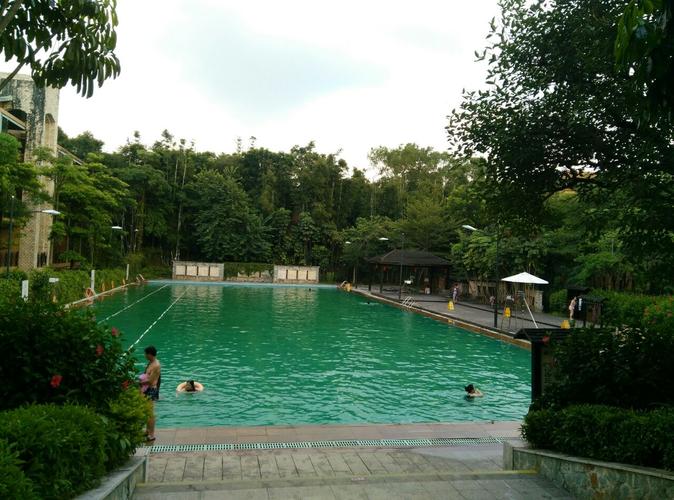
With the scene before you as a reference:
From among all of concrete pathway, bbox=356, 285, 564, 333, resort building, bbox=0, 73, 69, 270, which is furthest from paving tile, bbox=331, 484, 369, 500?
resort building, bbox=0, 73, 69, 270

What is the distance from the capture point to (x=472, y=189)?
888 cm

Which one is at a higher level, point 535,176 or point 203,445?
point 535,176

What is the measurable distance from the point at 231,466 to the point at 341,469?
1.24m

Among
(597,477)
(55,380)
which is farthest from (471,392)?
(55,380)

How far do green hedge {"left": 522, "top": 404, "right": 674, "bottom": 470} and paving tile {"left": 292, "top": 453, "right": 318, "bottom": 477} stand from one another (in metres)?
2.41

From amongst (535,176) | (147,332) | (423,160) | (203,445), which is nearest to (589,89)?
(535,176)

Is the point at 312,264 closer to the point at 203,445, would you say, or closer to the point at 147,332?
the point at 147,332

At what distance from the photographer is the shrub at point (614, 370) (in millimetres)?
5703

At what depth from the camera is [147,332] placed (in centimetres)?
1853

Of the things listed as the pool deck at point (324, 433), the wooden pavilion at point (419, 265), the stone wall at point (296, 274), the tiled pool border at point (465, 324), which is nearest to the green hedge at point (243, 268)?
the stone wall at point (296, 274)

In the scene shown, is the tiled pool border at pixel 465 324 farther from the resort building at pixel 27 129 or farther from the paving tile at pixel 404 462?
the resort building at pixel 27 129

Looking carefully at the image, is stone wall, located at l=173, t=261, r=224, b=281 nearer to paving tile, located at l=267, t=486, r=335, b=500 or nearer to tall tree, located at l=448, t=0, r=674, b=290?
tall tree, located at l=448, t=0, r=674, b=290

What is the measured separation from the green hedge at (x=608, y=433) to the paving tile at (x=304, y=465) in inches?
94.8

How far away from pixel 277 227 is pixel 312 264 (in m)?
4.98
